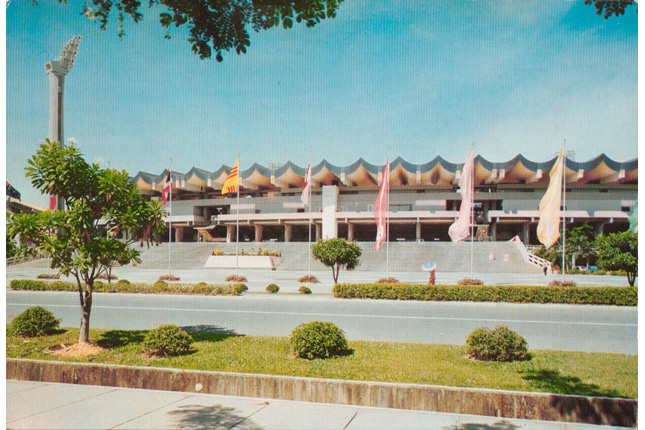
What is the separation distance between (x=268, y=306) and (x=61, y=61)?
23.4 ft

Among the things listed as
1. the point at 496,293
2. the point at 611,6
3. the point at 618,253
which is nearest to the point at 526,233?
the point at 496,293

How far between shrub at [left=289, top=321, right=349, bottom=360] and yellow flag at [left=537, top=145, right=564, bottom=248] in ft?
31.9

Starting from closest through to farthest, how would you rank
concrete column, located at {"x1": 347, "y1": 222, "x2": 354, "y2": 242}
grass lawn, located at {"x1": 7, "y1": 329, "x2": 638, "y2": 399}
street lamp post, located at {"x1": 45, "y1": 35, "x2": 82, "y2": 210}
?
grass lawn, located at {"x1": 7, "y1": 329, "x2": 638, "y2": 399} < street lamp post, located at {"x1": 45, "y1": 35, "x2": 82, "y2": 210} < concrete column, located at {"x1": 347, "y1": 222, "x2": 354, "y2": 242}

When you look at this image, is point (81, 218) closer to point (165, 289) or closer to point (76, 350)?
point (76, 350)

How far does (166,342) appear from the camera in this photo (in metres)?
5.53

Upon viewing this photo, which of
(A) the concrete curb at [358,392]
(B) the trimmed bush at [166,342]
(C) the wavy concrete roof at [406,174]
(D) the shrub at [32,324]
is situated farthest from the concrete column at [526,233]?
(D) the shrub at [32,324]

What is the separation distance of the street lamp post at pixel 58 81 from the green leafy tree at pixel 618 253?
470 inches

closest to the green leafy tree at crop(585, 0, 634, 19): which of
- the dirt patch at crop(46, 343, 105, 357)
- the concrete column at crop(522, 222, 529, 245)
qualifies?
the dirt patch at crop(46, 343, 105, 357)

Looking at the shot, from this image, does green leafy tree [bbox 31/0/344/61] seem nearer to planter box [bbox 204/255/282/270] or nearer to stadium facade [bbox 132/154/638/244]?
planter box [bbox 204/255/282/270]

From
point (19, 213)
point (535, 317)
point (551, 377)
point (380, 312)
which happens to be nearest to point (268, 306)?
point (380, 312)

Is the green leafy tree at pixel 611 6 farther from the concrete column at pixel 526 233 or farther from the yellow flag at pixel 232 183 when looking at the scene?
the concrete column at pixel 526 233

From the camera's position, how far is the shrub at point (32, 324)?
→ 654cm

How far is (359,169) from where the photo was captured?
37156 mm

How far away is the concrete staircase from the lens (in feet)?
86.5
